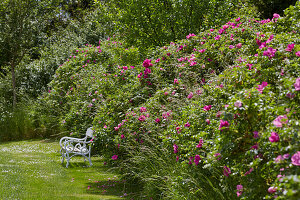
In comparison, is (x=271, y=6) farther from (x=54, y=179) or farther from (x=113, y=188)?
(x=54, y=179)

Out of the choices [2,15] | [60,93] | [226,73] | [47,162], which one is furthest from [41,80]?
[226,73]

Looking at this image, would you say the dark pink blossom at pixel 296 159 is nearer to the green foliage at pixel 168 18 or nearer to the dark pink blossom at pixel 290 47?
the dark pink blossom at pixel 290 47

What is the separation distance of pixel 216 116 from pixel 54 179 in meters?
4.78

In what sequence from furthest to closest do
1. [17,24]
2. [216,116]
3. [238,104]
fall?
[17,24]
[216,116]
[238,104]

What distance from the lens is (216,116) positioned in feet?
12.5

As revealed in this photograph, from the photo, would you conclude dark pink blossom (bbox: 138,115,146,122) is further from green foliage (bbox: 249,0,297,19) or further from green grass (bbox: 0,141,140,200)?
green foliage (bbox: 249,0,297,19)

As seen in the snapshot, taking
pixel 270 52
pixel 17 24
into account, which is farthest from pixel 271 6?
pixel 270 52

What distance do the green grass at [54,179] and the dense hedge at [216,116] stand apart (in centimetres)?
65

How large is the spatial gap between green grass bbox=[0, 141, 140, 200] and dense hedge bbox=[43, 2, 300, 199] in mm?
649

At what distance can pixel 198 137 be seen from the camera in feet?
13.2

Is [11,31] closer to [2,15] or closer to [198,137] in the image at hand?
[2,15]

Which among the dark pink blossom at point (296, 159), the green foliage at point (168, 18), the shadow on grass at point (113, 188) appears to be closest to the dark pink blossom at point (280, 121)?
the dark pink blossom at point (296, 159)

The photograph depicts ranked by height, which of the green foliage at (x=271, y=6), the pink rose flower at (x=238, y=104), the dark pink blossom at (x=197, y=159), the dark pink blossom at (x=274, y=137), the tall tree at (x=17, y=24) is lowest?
the dark pink blossom at (x=197, y=159)

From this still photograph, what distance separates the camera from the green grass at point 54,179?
20.4ft
